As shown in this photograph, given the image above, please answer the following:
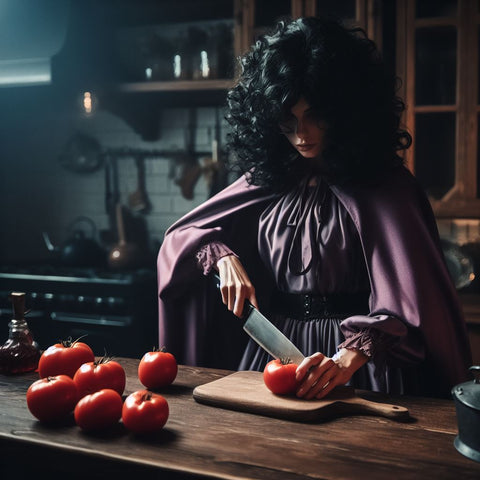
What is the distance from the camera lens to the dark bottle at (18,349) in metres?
1.69

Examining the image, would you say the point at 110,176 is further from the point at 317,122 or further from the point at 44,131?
the point at 317,122

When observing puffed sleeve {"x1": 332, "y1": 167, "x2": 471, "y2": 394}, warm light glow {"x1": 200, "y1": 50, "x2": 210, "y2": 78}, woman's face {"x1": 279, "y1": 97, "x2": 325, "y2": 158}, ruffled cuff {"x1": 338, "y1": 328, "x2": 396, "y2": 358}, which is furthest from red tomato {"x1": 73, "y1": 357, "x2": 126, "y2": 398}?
warm light glow {"x1": 200, "y1": 50, "x2": 210, "y2": 78}

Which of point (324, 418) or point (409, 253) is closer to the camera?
point (324, 418)

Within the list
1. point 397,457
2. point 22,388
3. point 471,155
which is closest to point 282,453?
point 397,457

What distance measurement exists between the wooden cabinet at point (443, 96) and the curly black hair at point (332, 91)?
52.3 inches

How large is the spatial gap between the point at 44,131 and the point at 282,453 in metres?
3.74

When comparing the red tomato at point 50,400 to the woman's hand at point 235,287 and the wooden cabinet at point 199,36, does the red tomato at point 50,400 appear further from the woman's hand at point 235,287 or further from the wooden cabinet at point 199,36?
the wooden cabinet at point 199,36

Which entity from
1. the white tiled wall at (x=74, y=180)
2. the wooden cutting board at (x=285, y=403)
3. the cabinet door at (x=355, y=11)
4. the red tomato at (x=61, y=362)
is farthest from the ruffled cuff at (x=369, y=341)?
the white tiled wall at (x=74, y=180)

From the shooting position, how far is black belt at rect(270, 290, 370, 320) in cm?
183

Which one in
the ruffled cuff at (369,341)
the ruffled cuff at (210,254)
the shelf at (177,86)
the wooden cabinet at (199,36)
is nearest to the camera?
the ruffled cuff at (369,341)

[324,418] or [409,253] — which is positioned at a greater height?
[409,253]

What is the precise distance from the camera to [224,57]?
361cm

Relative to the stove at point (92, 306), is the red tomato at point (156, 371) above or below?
above

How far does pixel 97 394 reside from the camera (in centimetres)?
126
